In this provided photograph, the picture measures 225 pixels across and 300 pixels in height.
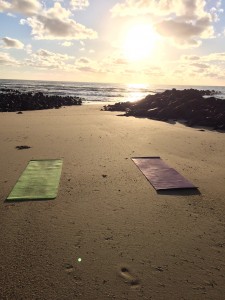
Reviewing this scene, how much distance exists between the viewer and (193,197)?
5273 mm

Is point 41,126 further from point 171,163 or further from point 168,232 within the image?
point 168,232

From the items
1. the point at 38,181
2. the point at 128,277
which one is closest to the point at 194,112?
the point at 38,181

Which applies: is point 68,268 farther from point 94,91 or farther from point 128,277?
point 94,91

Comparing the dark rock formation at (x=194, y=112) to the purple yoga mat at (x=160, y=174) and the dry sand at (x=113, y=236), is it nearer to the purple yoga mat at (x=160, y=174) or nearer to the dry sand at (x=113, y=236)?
the purple yoga mat at (x=160, y=174)

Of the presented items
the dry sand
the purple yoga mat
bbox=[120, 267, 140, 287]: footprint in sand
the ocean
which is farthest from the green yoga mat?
the ocean

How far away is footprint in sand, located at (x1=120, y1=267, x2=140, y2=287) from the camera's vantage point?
10.3ft

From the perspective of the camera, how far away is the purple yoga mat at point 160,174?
225 inches

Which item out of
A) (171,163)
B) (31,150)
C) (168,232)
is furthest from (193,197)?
(31,150)

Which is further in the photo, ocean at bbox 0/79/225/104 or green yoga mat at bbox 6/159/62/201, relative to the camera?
ocean at bbox 0/79/225/104

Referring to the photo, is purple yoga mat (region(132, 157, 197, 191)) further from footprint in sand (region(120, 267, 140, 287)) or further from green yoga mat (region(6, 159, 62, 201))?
footprint in sand (region(120, 267, 140, 287))

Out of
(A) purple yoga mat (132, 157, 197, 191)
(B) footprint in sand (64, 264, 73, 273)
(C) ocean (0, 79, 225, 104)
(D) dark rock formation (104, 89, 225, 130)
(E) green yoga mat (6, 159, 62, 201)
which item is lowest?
(C) ocean (0, 79, 225, 104)

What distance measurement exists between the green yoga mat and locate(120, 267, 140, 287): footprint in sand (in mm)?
2178

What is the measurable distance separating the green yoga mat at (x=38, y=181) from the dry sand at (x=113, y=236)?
159 mm

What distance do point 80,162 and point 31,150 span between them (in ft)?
6.12
